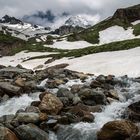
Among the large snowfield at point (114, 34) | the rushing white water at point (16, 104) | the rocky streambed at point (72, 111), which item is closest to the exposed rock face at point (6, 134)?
the rocky streambed at point (72, 111)

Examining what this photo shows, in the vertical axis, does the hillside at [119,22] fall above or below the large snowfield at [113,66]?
above

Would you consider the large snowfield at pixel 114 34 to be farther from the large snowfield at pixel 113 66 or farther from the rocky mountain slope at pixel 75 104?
the rocky mountain slope at pixel 75 104

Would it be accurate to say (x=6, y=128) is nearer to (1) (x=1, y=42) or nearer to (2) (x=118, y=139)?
(2) (x=118, y=139)

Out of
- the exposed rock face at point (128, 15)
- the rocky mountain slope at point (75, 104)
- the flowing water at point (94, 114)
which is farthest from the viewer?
the exposed rock face at point (128, 15)

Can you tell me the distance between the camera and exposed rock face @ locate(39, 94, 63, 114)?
27.6 meters

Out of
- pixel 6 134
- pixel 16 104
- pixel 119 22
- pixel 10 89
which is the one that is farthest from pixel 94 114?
pixel 119 22

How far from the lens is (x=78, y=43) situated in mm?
108250

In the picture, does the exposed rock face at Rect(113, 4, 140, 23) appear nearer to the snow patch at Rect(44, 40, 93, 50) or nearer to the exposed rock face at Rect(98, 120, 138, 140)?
the snow patch at Rect(44, 40, 93, 50)

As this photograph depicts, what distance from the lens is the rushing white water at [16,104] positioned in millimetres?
30791

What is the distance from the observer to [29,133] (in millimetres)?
22781

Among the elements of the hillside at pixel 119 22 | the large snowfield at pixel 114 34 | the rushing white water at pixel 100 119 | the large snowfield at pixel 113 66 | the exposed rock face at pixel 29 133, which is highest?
the hillside at pixel 119 22

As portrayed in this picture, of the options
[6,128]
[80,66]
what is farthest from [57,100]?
[80,66]

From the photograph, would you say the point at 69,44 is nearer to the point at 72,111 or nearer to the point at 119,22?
the point at 119,22

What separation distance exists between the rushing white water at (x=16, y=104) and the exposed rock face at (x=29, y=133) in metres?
7.15
